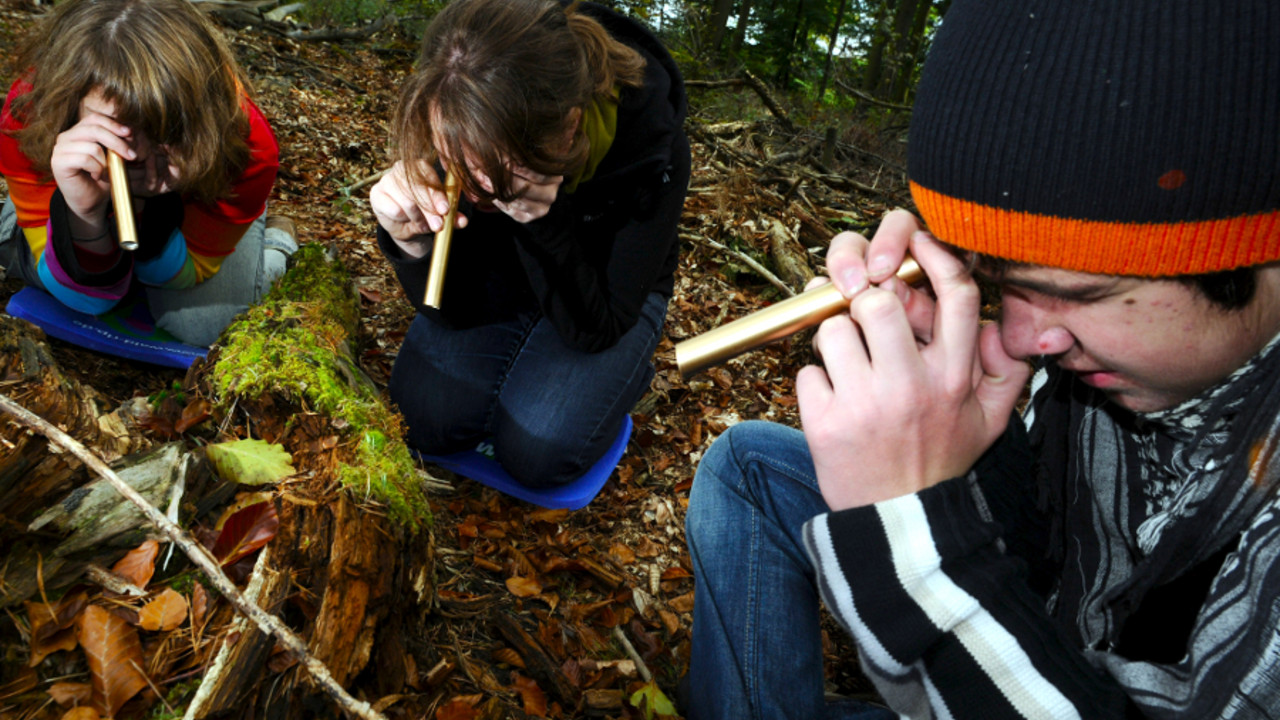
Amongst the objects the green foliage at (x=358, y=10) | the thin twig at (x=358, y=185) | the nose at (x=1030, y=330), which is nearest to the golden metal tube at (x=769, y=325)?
the nose at (x=1030, y=330)

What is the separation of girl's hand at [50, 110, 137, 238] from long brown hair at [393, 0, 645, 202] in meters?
1.03

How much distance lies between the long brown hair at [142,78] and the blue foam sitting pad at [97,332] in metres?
0.64

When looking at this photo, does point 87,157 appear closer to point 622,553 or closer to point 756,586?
point 622,553

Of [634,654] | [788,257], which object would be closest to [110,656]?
[634,654]

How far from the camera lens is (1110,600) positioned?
133 cm

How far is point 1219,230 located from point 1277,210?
72 mm

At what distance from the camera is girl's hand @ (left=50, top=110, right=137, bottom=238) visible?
2320 millimetres

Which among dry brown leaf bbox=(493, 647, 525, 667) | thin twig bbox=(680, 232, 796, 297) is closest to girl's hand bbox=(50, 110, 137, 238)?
dry brown leaf bbox=(493, 647, 525, 667)

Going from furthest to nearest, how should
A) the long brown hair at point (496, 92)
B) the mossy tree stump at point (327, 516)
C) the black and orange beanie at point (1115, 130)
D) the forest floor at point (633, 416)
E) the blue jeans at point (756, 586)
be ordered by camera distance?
the forest floor at point (633, 416) → the long brown hair at point (496, 92) → the blue jeans at point (756, 586) → the mossy tree stump at point (327, 516) → the black and orange beanie at point (1115, 130)

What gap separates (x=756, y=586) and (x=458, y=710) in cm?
71

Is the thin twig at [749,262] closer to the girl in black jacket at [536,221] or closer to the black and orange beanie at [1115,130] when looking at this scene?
the girl in black jacket at [536,221]

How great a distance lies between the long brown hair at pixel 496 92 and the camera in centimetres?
200

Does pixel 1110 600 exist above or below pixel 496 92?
below

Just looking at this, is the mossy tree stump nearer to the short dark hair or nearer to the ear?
the ear
